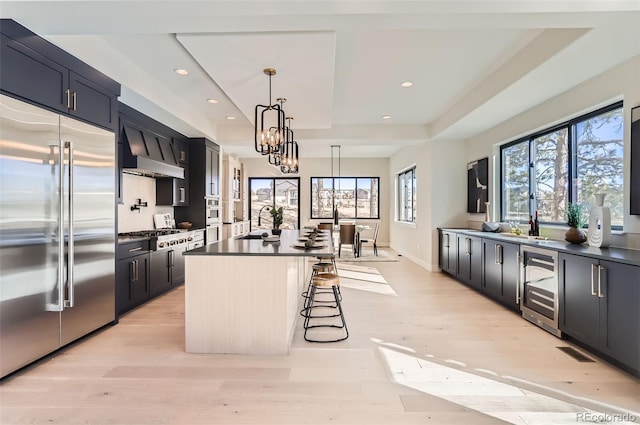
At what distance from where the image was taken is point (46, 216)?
2455mm

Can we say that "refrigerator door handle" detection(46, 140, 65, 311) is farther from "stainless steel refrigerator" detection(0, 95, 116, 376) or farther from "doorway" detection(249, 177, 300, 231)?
"doorway" detection(249, 177, 300, 231)

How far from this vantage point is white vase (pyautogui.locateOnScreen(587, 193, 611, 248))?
9.55 feet

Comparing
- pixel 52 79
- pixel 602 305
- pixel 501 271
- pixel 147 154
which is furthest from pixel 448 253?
pixel 52 79

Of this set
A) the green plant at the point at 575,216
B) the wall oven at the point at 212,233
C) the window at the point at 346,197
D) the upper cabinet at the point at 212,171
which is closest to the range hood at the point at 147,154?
the upper cabinet at the point at 212,171

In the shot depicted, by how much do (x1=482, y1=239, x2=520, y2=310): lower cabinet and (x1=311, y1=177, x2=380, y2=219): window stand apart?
5918 mm

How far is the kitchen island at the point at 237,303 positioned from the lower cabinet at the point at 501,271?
2441 mm

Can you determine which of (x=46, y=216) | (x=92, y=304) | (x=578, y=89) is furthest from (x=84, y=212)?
(x=578, y=89)

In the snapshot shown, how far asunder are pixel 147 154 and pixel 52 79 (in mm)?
1945

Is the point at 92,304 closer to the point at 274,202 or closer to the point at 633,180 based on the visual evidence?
the point at 633,180

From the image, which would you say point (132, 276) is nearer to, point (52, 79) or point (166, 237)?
point (166, 237)

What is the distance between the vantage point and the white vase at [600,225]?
2.91 metres

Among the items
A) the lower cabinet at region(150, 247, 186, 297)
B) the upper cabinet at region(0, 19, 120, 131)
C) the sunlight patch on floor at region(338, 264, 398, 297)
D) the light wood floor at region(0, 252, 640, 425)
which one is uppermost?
the upper cabinet at region(0, 19, 120, 131)

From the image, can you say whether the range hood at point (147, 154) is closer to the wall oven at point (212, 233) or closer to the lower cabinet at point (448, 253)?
the wall oven at point (212, 233)

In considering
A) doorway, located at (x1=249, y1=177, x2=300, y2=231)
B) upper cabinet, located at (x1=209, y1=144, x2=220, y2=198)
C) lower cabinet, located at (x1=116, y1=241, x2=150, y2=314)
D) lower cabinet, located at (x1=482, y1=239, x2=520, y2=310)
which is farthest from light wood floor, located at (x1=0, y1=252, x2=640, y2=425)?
doorway, located at (x1=249, y1=177, x2=300, y2=231)
